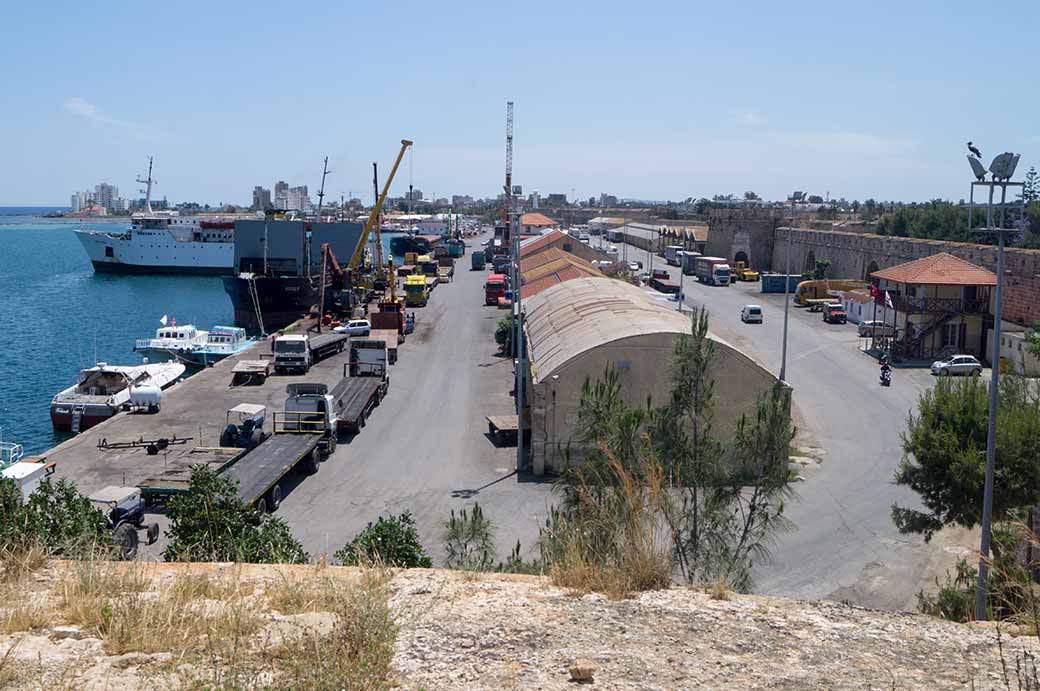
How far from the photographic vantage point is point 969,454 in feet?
37.0

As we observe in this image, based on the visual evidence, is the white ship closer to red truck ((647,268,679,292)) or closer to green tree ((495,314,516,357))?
red truck ((647,268,679,292))

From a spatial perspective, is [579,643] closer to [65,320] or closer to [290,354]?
[290,354]

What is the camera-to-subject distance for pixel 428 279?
63.0 m

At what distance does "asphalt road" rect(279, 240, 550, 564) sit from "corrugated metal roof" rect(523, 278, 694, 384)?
213cm

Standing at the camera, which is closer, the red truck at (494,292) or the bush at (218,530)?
the bush at (218,530)

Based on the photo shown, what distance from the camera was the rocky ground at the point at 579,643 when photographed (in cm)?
457

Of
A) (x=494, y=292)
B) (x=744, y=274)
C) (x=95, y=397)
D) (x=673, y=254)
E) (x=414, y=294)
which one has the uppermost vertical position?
(x=673, y=254)

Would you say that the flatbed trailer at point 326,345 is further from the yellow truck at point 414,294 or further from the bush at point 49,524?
the bush at point 49,524

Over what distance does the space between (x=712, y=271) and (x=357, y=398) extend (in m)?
39.6

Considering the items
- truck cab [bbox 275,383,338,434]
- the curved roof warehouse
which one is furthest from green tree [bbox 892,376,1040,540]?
truck cab [bbox 275,383,338,434]

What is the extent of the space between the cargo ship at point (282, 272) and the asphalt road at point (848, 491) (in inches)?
964

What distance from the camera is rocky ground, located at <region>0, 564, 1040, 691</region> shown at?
4.57 meters

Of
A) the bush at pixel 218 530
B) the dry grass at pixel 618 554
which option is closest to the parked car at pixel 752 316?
the bush at pixel 218 530

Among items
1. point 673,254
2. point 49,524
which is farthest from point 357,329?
point 673,254
